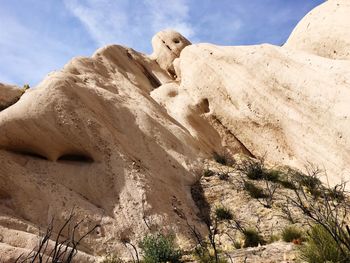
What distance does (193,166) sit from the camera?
1656cm

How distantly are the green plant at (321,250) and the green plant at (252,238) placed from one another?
13.2 feet

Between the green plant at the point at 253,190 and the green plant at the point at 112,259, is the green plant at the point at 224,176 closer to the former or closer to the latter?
the green plant at the point at 253,190

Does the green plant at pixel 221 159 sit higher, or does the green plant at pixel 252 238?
the green plant at pixel 221 159

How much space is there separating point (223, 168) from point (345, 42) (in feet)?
30.4

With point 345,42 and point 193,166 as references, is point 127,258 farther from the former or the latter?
point 345,42

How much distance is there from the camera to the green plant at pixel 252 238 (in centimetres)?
1167

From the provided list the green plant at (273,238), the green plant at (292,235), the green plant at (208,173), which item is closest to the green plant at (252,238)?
the green plant at (273,238)

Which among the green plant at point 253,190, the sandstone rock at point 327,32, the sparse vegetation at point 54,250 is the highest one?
A: the sandstone rock at point 327,32

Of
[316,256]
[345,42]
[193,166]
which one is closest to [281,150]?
[193,166]

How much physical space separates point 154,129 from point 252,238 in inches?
257

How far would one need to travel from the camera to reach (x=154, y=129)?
16984 mm

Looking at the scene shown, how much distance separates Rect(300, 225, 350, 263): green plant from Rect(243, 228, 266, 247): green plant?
13.2 ft

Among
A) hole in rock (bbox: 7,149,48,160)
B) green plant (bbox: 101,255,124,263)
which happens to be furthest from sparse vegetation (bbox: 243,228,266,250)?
hole in rock (bbox: 7,149,48,160)

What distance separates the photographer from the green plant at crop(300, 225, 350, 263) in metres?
7.00
